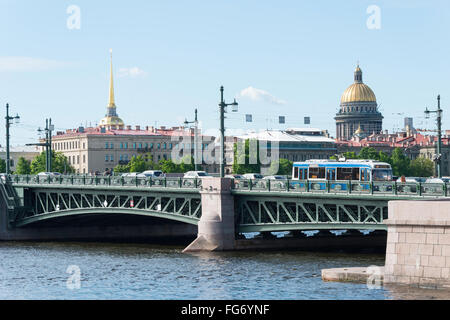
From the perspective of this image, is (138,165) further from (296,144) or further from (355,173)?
(355,173)

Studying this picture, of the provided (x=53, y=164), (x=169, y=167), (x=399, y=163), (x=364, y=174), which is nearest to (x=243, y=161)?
(x=169, y=167)

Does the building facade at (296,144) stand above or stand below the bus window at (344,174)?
above

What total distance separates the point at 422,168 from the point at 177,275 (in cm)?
13730

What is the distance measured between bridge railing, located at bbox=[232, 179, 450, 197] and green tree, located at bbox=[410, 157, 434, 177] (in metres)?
124

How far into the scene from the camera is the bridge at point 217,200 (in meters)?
47.7

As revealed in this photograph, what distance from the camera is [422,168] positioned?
17900cm

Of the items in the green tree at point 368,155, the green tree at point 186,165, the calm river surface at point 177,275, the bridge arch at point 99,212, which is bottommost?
the calm river surface at point 177,275

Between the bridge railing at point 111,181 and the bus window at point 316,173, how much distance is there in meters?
6.23

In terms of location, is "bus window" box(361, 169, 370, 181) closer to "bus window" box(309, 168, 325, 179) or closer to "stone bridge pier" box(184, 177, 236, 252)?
"bus window" box(309, 168, 325, 179)

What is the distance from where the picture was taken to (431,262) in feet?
116

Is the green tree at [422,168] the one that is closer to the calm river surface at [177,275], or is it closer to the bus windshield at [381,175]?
the calm river surface at [177,275]

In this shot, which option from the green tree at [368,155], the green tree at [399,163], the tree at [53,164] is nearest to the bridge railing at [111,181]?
the tree at [53,164]

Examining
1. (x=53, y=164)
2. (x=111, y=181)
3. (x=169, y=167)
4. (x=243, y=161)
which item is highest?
(x=243, y=161)

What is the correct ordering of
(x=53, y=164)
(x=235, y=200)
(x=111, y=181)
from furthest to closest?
(x=53, y=164) → (x=111, y=181) → (x=235, y=200)
